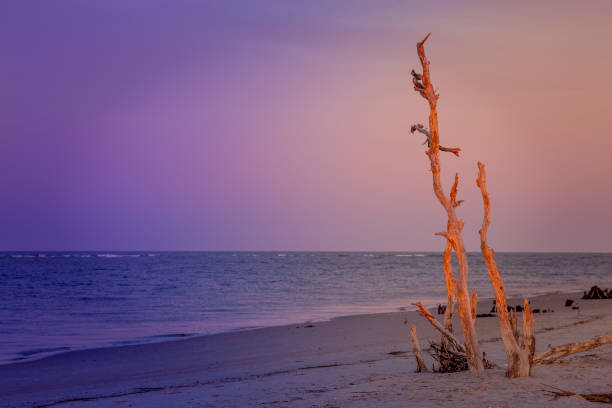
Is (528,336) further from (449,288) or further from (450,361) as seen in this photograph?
(449,288)

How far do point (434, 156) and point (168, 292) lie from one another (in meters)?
38.9

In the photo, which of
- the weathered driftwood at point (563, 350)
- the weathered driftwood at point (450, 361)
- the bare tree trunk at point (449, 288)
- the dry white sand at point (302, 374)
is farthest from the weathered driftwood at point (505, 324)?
the bare tree trunk at point (449, 288)

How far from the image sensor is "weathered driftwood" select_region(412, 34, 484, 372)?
9109mm

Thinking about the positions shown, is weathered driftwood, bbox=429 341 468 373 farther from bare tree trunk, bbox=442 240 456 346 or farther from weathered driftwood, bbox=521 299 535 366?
Result: weathered driftwood, bbox=521 299 535 366

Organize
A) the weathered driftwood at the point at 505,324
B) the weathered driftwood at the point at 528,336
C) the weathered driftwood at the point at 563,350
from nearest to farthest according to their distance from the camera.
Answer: the weathered driftwood at the point at 505,324 < the weathered driftwood at the point at 528,336 < the weathered driftwood at the point at 563,350

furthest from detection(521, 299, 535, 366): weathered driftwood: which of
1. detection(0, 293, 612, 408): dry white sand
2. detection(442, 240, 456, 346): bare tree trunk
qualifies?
detection(442, 240, 456, 346): bare tree trunk

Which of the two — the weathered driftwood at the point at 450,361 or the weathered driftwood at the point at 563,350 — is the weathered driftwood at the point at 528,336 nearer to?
the weathered driftwood at the point at 563,350

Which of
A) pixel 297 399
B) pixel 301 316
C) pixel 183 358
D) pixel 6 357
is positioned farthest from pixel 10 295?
pixel 297 399

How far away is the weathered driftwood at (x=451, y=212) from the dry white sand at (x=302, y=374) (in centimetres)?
45

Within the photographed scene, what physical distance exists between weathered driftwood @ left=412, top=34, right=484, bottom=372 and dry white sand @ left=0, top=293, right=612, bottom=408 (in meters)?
0.45

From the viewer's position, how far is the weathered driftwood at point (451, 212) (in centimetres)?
911

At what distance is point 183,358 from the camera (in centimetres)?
1581

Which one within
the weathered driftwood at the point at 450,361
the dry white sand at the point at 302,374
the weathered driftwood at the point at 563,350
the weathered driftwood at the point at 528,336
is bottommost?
the dry white sand at the point at 302,374

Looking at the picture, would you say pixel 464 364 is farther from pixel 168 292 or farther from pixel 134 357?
pixel 168 292
